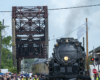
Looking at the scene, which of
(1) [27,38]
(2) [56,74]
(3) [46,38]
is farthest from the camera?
(1) [27,38]

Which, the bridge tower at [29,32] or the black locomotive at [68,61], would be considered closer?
the black locomotive at [68,61]

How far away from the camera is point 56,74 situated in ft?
67.8

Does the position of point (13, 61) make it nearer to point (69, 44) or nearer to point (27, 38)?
point (27, 38)

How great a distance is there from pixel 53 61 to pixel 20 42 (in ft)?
171

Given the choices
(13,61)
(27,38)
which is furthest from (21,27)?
(13,61)

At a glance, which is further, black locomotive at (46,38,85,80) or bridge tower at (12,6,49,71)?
bridge tower at (12,6,49,71)

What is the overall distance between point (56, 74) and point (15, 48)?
163 ft

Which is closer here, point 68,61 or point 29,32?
point 68,61

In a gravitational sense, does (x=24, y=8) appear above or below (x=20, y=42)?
above

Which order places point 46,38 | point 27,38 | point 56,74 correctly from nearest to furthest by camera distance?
point 56,74 → point 46,38 → point 27,38

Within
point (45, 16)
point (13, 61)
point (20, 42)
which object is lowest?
point (13, 61)

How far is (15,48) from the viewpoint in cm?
6944

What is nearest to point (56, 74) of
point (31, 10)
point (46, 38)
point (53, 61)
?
point (53, 61)

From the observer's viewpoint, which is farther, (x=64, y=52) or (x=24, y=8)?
(x=24, y=8)
